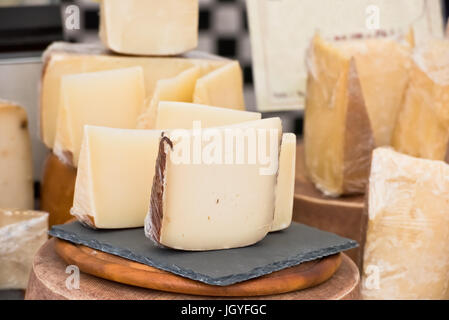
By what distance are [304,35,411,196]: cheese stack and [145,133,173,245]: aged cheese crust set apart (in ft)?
2.32

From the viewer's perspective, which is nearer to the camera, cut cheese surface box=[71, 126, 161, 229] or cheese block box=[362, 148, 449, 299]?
cut cheese surface box=[71, 126, 161, 229]

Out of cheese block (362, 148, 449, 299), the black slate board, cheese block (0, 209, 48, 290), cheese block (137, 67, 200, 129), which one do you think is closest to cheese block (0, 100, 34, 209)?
cheese block (0, 209, 48, 290)

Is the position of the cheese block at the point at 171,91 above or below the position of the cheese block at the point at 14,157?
above

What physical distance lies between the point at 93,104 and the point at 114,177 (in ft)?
1.44

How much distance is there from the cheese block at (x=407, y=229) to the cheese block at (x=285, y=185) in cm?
21

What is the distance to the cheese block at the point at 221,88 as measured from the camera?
1.57m

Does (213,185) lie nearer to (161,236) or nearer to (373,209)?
(161,236)

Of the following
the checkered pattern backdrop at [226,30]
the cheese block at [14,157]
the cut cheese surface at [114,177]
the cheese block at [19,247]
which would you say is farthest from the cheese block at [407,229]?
the checkered pattern backdrop at [226,30]

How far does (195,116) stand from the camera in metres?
1.26

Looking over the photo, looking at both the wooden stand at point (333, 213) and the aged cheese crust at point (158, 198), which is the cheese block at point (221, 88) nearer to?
the wooden stand at point (333, 213)

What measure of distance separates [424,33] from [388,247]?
1.08m

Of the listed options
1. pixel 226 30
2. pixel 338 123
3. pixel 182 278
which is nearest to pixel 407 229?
pixel 338 123

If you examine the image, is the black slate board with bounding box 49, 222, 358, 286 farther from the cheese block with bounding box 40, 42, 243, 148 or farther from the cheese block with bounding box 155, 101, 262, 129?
the cheese block with bounding box 40, 42, 243, 148

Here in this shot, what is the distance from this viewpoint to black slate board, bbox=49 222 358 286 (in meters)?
1.01
